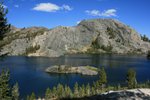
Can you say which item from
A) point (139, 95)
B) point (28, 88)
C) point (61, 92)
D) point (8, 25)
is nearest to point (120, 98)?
point (139, 95)

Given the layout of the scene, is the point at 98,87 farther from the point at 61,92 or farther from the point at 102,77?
the point at 61,92

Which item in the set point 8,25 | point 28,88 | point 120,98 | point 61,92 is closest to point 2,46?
point 8,25

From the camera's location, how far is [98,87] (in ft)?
500

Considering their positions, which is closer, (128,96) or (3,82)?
(128,96)

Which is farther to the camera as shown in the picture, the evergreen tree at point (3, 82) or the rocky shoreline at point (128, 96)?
the evergreen tree at point (3, 82)

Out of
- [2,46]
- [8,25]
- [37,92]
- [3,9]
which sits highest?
[3,9]

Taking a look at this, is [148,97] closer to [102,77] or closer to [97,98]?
[97,98]

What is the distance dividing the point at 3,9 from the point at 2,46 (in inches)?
212

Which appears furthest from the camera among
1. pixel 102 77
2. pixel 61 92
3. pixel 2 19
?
pixel 102 77

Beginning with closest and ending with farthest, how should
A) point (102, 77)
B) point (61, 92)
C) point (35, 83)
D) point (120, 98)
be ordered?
point (120, 98)
point (61, 92)
point (102, 77)
point (35, 83)

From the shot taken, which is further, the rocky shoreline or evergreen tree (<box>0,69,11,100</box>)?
evergreen tree (<box>0,69,11,100</box>)

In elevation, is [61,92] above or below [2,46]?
below

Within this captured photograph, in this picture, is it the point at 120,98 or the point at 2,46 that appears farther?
the point at 2,46

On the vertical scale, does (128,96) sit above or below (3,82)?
above
